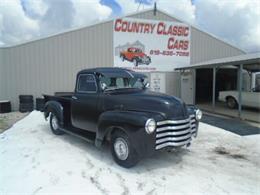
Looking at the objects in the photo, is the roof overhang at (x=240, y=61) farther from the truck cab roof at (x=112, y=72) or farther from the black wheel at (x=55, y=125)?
the black wheel at (x=55, y=125)

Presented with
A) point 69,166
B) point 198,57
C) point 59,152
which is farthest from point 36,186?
point 198,57

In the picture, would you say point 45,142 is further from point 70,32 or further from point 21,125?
point 70,32

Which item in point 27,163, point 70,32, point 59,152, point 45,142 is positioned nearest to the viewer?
point 27,163

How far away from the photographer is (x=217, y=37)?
1627cm

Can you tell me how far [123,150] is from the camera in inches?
180

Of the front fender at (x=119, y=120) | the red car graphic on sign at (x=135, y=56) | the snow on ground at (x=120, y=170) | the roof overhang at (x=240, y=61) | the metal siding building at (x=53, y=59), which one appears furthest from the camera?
the red car graphic on sign at (x=135, y=56)

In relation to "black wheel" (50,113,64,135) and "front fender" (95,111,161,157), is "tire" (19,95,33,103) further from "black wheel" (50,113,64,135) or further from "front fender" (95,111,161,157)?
"front fender" (95,111,161,157)

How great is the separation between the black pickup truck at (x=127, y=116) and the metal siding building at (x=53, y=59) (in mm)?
7551

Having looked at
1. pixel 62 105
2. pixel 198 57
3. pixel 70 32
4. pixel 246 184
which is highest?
pixel 70 32

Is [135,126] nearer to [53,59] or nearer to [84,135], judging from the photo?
[84,135]

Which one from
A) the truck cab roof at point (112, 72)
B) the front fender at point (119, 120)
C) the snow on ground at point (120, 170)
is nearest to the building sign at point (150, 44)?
the truck cab roof at point (112, 72)

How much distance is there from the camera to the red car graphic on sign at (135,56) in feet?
48.0

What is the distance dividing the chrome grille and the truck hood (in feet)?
0.42

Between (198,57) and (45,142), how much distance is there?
498 inches
